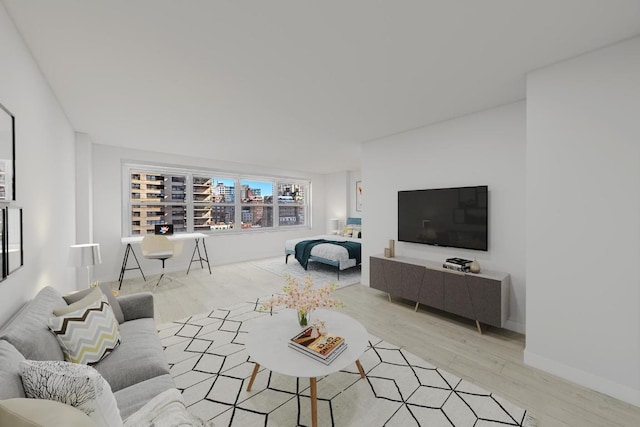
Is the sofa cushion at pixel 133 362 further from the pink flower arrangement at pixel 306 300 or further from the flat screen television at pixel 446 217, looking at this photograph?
the flat screen television at pixel 446 217

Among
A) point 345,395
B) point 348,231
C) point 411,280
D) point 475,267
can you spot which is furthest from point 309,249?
point 345,395

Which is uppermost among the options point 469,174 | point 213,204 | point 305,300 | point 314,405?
point 469,174

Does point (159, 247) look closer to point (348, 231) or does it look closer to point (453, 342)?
point (348, 231)

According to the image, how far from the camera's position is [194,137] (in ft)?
13.7

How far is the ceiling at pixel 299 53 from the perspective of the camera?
1582mm

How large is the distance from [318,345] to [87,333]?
55.1 inches

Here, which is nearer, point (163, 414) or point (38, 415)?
point (38, 415)

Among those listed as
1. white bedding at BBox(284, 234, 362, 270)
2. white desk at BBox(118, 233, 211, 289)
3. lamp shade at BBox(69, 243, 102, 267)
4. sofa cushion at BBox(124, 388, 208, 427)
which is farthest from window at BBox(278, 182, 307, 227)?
sofa cushion at BBox(124, 388, 208, 427)

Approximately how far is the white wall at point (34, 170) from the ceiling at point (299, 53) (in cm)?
18

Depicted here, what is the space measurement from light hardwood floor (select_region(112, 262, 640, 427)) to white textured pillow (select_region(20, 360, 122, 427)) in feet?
7.55

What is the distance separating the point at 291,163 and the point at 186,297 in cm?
373

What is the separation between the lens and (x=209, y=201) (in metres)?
6.20

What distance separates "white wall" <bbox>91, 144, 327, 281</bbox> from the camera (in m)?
4.72

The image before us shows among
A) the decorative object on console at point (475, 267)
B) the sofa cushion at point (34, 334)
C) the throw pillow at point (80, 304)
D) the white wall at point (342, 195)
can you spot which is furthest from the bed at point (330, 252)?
the sofa cushion at point (34, 334)
